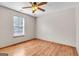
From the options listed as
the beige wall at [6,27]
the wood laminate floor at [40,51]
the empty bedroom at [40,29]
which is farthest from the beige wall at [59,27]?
the beige wall at [6,27]

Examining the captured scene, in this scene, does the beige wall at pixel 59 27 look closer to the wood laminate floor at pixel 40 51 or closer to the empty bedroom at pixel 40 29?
the empty bedroom at pixel 40 29

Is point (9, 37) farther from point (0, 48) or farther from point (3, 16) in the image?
point (3, 16)

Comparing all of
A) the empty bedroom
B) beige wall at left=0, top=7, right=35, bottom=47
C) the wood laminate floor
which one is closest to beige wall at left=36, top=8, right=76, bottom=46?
the empty bedroom

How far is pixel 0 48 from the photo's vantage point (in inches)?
134

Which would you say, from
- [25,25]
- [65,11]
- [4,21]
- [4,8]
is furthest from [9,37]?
[65,11]

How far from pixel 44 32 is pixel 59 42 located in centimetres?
134

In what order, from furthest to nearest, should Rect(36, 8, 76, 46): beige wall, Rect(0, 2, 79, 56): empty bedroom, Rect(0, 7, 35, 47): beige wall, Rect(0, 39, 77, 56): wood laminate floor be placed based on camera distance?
Rect(36, 8, 76, 46): beige wall, Rect(0, 7, 35, 47): beige wall, Rect(0, 2, 79, 56): empty bedroom, Rect(0, 39, 77, 56): wood laminate floor

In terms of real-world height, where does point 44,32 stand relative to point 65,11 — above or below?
below

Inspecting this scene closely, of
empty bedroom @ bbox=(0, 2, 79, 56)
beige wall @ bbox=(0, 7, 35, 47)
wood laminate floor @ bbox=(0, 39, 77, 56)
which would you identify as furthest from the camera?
beige wall @ bbox=(0, 7, 35, 47)

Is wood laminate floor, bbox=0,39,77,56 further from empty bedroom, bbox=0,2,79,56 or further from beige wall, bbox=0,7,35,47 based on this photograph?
beige wall, bbox=0,7,35,47

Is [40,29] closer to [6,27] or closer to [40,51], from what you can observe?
[6,27]

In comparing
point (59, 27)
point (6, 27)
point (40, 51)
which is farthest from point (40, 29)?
point (40, 51)

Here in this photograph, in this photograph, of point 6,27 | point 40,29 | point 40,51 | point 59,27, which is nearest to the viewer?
point 40,51

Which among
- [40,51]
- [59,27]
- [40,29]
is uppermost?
[59,27]
